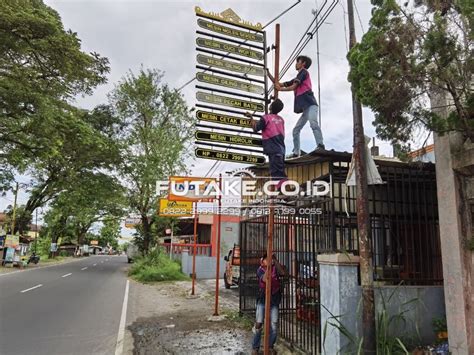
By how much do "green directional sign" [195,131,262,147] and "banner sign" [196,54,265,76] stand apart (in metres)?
1.21

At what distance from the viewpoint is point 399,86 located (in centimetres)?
440

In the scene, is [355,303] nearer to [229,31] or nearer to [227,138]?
[227,138]

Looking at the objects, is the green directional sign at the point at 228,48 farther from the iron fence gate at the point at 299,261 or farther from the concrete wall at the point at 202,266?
the concrete wall at the point at 202,266

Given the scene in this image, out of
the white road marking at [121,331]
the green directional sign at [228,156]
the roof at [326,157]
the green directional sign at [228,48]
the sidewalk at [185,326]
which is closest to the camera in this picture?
the roof at [326,157]

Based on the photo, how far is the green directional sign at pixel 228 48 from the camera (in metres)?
6.51

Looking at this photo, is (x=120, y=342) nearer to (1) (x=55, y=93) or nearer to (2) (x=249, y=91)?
(2) (x=249, y=91)

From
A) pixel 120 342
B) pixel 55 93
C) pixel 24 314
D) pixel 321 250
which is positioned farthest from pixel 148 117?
pixel 321 250

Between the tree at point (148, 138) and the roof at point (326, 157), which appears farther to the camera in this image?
the tree at point (148, 138)

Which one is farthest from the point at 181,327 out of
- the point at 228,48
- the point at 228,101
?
the point at 228,48

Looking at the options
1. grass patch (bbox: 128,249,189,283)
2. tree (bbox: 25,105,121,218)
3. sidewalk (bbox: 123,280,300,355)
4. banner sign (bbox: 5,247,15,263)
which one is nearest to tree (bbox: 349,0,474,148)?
sidewalk (bbox: 123,280,300,355)

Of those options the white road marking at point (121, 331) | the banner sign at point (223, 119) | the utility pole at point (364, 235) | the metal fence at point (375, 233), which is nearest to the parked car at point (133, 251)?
the white road marking at point (121, 331)

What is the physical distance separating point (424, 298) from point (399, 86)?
12.1 ft

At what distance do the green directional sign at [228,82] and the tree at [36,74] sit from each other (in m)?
9.43

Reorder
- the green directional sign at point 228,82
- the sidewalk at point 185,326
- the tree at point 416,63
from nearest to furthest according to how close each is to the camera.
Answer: the tree at point 416,63, the green directional sign at point 228,82, the sidewalk at point 185,326
